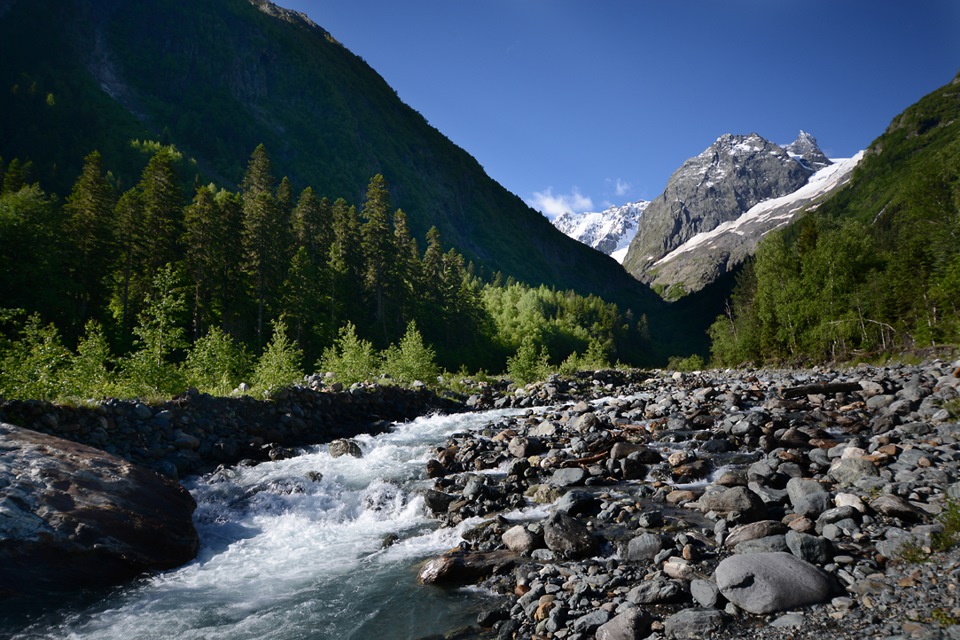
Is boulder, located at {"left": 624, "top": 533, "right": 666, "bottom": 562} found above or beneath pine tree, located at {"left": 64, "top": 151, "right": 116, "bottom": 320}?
beneath

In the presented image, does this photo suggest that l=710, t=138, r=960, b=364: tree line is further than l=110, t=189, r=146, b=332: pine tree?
No

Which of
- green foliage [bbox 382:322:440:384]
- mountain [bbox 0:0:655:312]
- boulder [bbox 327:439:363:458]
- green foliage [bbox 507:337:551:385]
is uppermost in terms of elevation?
mountain [bbox 0:0:655:312]

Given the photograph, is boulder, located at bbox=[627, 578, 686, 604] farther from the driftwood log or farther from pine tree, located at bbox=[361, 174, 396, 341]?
pine tree, located at bbox=[361, 174, 396, 341]

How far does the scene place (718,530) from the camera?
838 centimetres

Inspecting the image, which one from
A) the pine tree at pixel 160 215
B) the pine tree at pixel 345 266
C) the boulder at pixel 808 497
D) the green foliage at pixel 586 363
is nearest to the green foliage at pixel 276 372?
the boulder at pixel 808 497

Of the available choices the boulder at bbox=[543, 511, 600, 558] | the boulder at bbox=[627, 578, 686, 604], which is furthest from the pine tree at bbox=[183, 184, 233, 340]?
the boulder at bbox=[627, 578, 686, 604]

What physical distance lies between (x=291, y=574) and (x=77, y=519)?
3691 millimetres

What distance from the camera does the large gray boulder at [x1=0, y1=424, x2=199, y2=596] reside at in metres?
7.62

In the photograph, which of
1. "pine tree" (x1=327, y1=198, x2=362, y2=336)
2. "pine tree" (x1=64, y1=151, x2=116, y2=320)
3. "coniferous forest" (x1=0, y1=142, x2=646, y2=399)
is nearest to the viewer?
"coniferous forest" (x1=0, y1=142, x2=646, y2=399)

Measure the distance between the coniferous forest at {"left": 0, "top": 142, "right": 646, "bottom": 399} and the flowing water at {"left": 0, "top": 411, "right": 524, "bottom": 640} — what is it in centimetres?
753

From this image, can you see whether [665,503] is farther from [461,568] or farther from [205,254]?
[205,254]

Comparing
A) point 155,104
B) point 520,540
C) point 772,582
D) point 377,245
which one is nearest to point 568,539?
point 520,540

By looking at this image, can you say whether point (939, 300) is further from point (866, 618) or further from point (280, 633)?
point (280, 633)

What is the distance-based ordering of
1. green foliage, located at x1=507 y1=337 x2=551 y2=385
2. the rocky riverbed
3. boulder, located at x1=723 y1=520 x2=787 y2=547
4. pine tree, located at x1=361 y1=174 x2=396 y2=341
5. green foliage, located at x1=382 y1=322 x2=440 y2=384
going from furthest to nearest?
pine tree, located at x1=361 y1=174 x2=396 y2=341 < green foliage, located at x1=507 y1=337 x2=551 y2=385 < green foliage, located at x1=382 y1=322 x2=440 y2=384 < boulder, located at x1=723 y1=520 x2=787 y2=547 < the rocky riverbed
